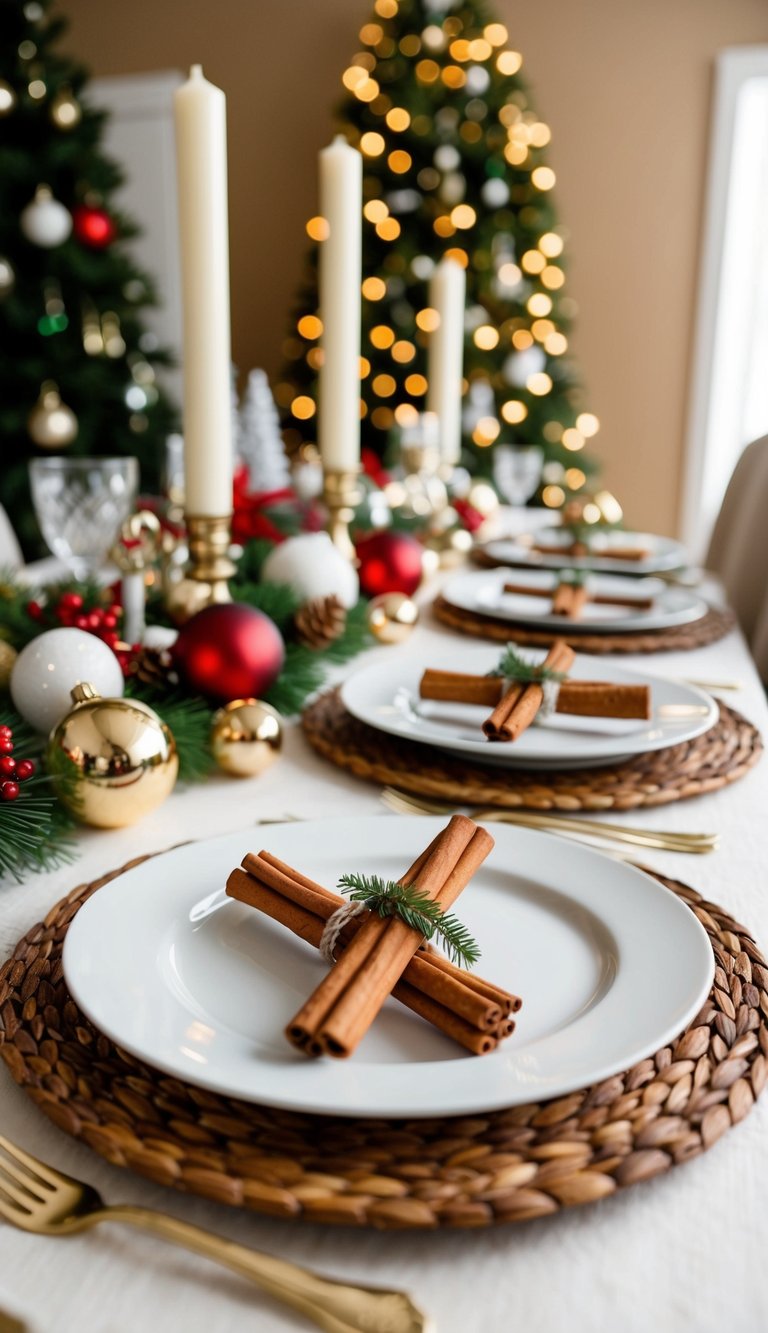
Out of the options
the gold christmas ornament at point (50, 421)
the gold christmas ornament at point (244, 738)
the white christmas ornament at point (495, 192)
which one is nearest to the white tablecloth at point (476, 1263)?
the gold christmas ornament at point (244, 738)

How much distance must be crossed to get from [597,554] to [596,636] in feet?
1.15

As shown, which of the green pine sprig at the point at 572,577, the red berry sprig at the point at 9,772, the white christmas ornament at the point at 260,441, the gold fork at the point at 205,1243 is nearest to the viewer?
the gold fork at the point at 205,1243

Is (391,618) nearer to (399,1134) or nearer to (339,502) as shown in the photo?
(339,502)

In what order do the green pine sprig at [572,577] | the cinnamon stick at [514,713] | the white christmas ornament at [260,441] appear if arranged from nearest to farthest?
the cinnamon stick at [514,713]
the green pine sprig at [572,577]
the white christmas ornament at [260,441]

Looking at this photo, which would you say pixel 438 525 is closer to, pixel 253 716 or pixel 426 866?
pixel 253 716

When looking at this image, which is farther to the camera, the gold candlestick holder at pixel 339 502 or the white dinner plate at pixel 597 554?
the white dinner plate at pixel 597 554

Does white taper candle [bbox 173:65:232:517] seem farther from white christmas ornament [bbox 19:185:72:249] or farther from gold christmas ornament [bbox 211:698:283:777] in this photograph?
white christmas ornament [bbox 19:185:72:249]

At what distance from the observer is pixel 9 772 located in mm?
585

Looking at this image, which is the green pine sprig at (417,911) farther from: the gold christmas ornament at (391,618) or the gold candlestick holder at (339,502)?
the gold candlestick holder at (339,502)

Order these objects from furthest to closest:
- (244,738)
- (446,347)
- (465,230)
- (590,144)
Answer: (590,144), (465,230), (446,347), (244,738)

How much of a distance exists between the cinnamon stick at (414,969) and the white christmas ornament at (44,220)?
2863 mm

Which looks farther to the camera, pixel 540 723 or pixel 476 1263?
pixel 540 723

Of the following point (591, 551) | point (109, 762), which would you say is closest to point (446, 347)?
point (591, 551)

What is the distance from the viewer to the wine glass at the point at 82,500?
1.04 metres
